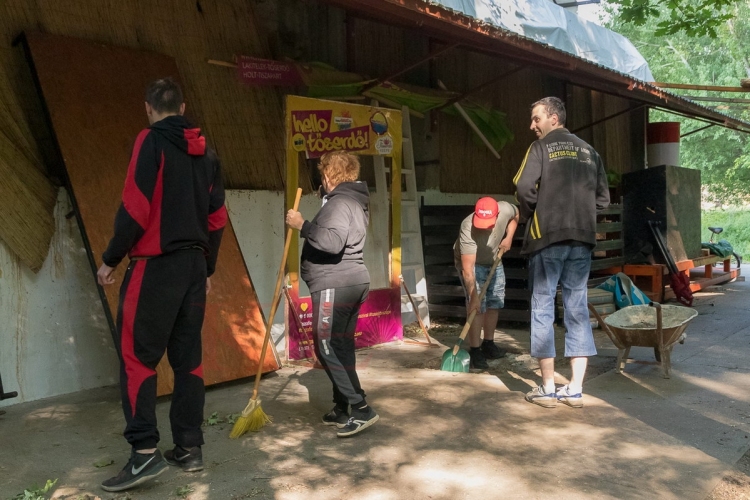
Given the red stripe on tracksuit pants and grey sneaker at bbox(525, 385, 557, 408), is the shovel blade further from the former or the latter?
the red stripe on tracksuit pants

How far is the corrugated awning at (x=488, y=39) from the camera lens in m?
5.59

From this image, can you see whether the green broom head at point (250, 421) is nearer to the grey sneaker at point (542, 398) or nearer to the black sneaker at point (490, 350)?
the grey sneaker at point (542, 398)

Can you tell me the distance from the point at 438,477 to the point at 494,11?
9.07 metres

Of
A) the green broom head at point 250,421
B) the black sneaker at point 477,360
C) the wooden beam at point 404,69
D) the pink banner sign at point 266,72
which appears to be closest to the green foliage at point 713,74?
the wooden beam at point 404,69

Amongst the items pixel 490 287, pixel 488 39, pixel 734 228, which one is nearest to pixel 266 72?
pixel 488 39

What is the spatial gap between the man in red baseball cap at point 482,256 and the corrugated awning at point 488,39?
58.8 inches

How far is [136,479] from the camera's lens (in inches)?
144

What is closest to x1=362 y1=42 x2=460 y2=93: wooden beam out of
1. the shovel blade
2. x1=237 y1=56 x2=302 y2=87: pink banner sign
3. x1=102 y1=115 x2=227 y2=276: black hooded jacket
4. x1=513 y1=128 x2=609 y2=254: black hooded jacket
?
x1=237 y1=56 x2=302 y2=87: pink banner sign

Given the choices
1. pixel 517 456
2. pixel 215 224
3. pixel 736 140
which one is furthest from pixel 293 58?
pixel 736 140

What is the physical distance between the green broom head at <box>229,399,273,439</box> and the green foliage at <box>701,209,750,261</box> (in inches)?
992

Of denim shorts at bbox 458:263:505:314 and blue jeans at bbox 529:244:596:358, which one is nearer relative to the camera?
blue jeans at bbox 529:244:596:358

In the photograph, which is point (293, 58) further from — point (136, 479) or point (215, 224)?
point (136, 479)

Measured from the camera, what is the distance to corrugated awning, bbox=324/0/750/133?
559cm

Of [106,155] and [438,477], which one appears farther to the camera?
[106,155]
